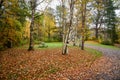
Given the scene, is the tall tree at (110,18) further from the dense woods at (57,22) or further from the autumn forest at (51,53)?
the autumn forest at (51,53)

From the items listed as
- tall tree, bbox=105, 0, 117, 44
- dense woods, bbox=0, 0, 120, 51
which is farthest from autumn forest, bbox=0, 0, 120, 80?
tall tree, bbox=105, 0, 117, 44

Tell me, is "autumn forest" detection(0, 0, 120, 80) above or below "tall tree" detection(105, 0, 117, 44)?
below

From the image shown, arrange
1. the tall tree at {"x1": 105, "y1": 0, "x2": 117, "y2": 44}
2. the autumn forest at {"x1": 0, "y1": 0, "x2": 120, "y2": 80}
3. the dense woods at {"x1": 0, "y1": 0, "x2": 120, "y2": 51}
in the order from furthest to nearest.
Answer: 1. the tall tree at {"x1": 105, "y1": 0, "x2": 117, "y2": 44}
2. the dense woods at {"x1": 0, "y1": 0, "x2": 120, "y2": 51}
3. the autumn forest at {"x1": 0, "y1": 0, "x2": 120, "y2": 80}

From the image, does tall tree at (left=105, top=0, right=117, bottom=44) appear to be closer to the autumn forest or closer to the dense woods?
the dense woods

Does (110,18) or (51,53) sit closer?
(51,53)

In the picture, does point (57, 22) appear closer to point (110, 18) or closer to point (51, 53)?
point (110, 18)

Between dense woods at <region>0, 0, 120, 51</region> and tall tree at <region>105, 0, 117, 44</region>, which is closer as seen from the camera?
dense woods at <region>0, 0, 120, 51</region>

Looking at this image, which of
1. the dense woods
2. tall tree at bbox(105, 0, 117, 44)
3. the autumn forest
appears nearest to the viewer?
the autumn forest

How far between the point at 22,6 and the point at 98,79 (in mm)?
13630

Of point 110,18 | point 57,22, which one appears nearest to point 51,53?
point 110,18

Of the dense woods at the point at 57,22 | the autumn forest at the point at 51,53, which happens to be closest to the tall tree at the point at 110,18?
the dense woods at the point at 57,22

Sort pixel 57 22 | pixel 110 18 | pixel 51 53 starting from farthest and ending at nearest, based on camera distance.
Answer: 1. pixel 57 22
2. pixel 110 18
3. pixel 51 53

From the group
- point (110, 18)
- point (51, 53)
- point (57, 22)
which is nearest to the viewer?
point (51, 53)

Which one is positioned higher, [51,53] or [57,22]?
[57,22]
